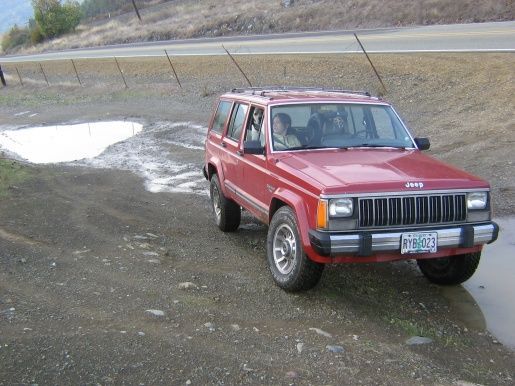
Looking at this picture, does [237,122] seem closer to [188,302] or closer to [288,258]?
[288,258]

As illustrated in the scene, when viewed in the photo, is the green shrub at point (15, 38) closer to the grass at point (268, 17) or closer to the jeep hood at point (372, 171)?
the grass at point (268, 17)

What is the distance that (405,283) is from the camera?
620 centimetres

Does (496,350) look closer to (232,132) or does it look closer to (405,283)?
(405,283)

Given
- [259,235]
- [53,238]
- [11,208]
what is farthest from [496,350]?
[11,208]

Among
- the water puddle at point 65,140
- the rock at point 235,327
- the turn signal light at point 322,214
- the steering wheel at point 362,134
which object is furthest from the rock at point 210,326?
the water puddle at point 65,140

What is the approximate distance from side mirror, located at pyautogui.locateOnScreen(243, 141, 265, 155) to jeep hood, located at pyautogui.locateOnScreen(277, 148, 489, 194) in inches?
12.4

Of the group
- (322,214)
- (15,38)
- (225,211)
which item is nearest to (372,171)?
(322,214)

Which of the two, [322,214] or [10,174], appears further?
[10,174]

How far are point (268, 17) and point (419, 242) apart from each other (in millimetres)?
38511

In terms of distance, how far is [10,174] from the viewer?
11297mm

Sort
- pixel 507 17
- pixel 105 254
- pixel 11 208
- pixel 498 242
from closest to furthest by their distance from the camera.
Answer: pixel 105 254, pixel 498 242, pixel 11 208, pixel 507 17

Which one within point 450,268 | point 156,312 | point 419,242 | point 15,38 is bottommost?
point 450,268

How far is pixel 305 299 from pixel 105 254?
98.0 inches

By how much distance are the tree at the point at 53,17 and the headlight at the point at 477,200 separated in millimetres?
72665
